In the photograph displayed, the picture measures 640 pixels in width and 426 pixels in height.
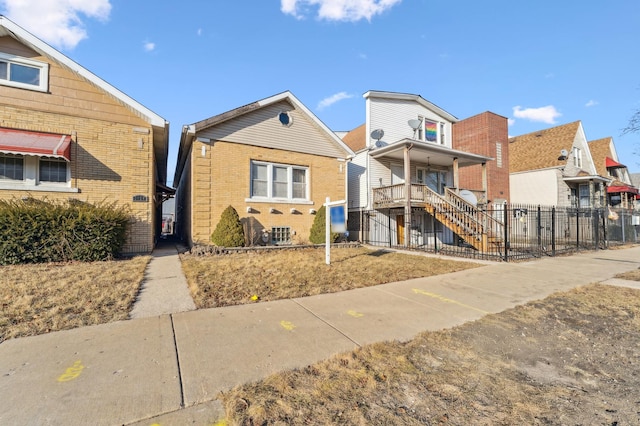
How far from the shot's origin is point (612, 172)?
30656mm

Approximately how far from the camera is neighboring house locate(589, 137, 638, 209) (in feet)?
88.7

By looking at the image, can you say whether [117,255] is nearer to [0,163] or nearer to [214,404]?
[0,163]

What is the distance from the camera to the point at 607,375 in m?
3.08

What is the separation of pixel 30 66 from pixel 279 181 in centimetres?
905

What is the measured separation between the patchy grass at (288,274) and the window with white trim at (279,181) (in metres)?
3.63

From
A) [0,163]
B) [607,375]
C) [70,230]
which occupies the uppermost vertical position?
[0,163]

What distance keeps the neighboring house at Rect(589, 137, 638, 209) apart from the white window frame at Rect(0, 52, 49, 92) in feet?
123

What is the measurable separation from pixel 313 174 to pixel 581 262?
10.9m

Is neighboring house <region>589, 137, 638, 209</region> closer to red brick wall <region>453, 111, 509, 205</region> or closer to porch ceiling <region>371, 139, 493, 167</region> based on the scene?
red brick wall <region>453, 111, 509, 205</region>

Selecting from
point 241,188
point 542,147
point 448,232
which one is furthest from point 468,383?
point 542,147

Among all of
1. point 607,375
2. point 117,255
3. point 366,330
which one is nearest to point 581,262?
point 607,375

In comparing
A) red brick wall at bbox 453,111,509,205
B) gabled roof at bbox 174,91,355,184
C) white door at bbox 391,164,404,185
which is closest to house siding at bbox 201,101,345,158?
gabled roof at bbox 174,91,355,184

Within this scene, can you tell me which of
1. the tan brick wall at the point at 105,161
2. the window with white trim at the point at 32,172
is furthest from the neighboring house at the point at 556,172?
the window with white trim at the point at 32,172

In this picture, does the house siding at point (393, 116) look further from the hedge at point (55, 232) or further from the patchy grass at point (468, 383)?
the patchy grass at point (468, 383)
